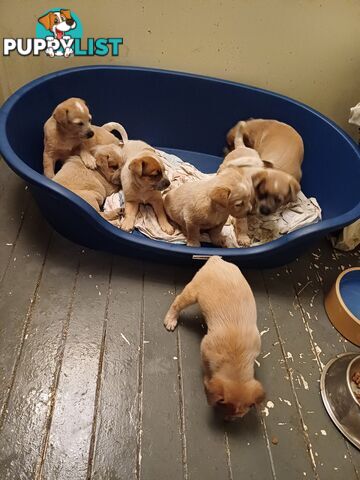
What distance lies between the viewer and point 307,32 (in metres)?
2.48

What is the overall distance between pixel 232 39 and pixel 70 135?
49.7 inches

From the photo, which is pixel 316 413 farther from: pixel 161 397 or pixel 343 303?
pixel 161 397

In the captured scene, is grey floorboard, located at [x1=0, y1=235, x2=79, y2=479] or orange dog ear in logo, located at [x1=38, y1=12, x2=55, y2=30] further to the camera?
orange dog ear in logo, located at [x1=38, y1=12, x2=55, y2=30]

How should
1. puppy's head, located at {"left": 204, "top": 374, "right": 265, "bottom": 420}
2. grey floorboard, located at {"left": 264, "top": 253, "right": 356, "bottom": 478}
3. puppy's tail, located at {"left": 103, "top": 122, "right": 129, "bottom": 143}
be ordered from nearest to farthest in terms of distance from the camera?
puppy's head, located at {"left": 204, "top": 374, "right": 265, "bottom": 420} < grey floorboard, located at {"left": 264, "top": 253, "right": 356, "bottom": 478} < puppy's tail, located at {"left": 103, "top": 122, "right": 129, "bottom": 143}

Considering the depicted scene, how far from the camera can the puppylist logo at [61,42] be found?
2.44 meters

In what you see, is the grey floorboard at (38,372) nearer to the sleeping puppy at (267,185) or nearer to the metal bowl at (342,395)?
the sleeping puppy at (267,185)

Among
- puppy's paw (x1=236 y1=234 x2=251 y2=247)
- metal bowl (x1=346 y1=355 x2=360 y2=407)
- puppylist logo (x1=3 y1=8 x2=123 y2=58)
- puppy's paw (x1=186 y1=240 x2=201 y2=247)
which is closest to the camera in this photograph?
metal bowl (x1=346 y1=355 x2=360 y2=407)

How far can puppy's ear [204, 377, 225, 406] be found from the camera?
1.43 metres

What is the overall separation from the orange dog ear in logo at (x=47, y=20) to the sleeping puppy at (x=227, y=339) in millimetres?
1883

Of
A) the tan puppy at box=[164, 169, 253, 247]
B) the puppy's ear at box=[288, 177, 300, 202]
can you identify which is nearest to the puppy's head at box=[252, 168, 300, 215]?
the puppy's ear at box=[288, 177, 300, 202]

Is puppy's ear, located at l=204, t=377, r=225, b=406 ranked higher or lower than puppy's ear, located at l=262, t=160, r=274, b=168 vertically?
lower

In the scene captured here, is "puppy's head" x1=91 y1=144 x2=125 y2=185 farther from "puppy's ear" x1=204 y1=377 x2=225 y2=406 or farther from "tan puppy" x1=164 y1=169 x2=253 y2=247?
"puppy's ear" x1=204 y1=377 x2=225 y2=406

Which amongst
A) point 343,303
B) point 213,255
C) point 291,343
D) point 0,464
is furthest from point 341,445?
point 0,464

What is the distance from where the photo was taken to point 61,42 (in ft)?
8.32
